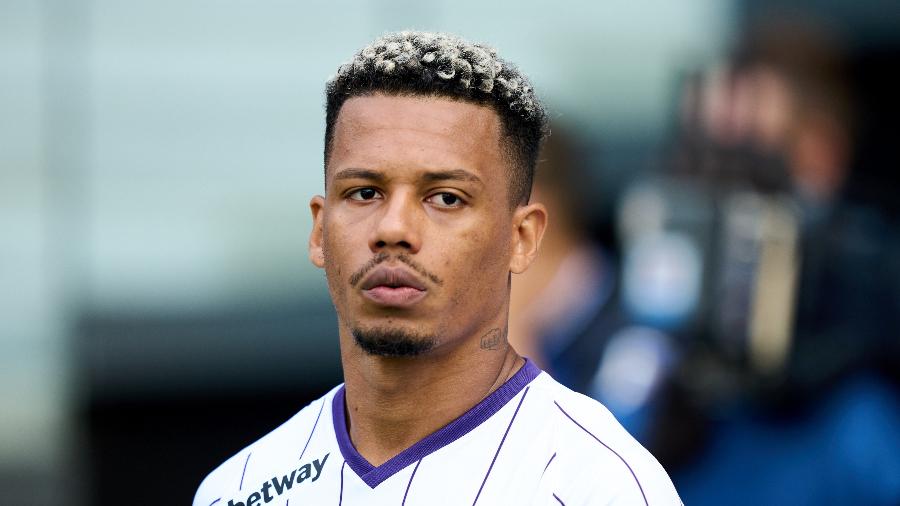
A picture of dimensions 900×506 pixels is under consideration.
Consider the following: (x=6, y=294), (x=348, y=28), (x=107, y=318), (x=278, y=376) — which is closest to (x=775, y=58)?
(x=348, y=28)

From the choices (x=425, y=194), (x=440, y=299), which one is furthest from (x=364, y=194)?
(x=440, y=299)

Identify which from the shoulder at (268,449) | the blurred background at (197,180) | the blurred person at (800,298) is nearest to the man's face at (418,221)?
the shoulder at (268,449)

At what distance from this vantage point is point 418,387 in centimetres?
258

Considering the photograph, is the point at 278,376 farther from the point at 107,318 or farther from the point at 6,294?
the point at 6,294

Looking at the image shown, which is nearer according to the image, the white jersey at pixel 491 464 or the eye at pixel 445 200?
the white jersey at pixel 491 464

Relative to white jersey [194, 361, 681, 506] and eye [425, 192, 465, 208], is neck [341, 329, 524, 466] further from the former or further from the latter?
eye [425, 192, 465, 208]

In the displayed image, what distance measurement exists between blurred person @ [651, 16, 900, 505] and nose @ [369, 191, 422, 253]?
240 centimetres

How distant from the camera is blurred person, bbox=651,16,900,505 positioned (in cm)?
467

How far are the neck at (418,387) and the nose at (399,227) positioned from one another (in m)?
0.23

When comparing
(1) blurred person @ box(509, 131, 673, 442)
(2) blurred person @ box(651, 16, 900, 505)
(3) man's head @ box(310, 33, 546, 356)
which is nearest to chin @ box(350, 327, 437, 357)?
(3) man's head @ box(310, 33, 546, 356)

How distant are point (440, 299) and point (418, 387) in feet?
0.69

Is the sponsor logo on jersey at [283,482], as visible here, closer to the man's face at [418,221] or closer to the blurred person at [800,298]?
the man's face at [418,221]

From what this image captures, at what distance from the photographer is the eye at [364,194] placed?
2.54m

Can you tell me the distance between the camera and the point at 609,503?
7.58 ft
